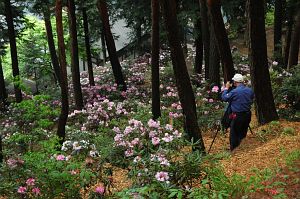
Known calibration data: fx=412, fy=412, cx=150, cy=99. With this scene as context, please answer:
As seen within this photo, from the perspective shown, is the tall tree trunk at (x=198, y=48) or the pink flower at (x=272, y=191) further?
the tall tree trunk at (x=198, y=48)

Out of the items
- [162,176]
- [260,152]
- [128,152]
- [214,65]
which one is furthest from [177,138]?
[214,65]

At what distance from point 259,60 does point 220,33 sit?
2115 millimetres

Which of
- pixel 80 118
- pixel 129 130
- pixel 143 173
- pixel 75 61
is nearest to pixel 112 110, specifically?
pixel 80 118

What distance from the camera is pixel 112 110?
48.5 ft

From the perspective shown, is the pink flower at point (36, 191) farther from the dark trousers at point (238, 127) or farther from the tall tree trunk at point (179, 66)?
the dark trousers at point (238, 127)

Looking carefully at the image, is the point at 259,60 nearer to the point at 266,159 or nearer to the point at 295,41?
the point at 266,159

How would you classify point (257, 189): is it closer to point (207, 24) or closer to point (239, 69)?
point (207, 24)

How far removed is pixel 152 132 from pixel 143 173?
1.75m

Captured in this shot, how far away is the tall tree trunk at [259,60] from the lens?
880 centimetres

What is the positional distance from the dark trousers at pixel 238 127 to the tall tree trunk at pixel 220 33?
9.84 ft

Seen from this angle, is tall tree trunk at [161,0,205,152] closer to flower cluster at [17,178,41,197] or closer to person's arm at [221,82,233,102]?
person's arm at [221,82,233,102]

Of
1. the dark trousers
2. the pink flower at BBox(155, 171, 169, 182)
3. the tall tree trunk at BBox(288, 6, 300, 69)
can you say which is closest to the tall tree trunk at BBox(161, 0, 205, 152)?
the dark trousers

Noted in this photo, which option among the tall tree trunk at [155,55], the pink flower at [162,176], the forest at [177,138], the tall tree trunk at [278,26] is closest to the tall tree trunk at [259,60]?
the forest at [177,138]

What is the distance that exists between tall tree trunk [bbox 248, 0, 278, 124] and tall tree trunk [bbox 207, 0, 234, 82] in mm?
1782
